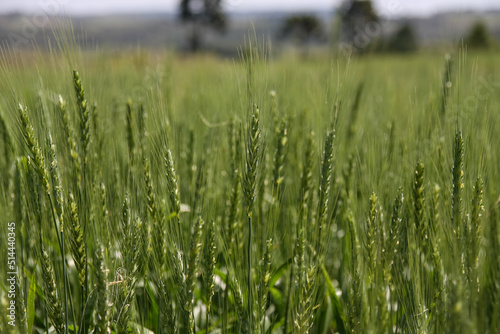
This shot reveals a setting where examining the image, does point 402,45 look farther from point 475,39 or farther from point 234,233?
point 234,233

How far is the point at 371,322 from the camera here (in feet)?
2.44

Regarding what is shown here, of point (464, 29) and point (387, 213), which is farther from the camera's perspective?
point (464, 29)

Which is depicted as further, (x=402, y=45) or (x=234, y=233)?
(x=402, y=45)

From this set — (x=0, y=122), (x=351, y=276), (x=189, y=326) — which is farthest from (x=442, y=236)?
(x=0, y=122)

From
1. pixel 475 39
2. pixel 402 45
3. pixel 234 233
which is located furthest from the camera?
pixel 402 45

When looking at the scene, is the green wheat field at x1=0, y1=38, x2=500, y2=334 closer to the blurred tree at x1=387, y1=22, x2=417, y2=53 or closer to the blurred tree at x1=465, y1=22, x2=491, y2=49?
the blurred tree at x1=465, y1=22, x2=491, y2=49

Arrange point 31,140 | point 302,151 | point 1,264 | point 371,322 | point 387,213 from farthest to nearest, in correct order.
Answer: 1. point 302,151
2. point 387,213
3. point 1,264
4. point 31,140
5. point 371,322

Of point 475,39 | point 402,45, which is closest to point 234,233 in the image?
point 475,39

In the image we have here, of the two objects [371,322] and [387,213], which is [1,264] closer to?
[371,322]

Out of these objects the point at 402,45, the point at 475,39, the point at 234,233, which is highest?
the point at 475,39

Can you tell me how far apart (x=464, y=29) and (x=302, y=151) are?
749 mm

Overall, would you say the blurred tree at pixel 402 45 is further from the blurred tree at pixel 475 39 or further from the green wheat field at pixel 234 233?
the green wheat field at pixel 234 233

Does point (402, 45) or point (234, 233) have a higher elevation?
point (402, 45)

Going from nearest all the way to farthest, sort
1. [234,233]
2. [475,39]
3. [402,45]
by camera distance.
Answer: [234,233]
[475,39]
[402,45]
